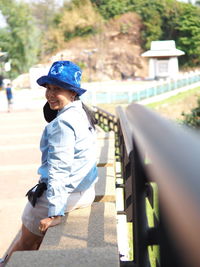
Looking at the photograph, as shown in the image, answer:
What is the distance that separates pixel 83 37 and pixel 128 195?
63.8 meters

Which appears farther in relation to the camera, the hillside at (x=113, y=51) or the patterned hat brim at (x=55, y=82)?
the hillside at (x=113, y=51)

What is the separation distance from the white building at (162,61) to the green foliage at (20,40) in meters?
14.0

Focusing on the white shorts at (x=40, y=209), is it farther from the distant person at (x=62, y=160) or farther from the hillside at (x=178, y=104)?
the hillside at (x=178, y=104)

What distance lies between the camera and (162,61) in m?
58.4

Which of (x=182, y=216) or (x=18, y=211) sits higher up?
(x=182, y=216)

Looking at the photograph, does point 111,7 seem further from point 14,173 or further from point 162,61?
point 14,173

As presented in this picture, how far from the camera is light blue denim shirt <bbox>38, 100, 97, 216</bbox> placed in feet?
7.34

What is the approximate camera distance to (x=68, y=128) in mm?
2307

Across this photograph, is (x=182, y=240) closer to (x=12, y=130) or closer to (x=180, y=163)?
(x=180, y=163)

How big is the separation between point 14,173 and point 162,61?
54024 mm

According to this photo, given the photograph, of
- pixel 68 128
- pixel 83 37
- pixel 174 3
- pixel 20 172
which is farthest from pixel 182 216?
pixel 83 37

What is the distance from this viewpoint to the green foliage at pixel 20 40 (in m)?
56.4

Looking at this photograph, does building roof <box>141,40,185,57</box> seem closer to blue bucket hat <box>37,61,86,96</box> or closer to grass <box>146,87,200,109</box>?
grass <box>146,87,200,109</box>

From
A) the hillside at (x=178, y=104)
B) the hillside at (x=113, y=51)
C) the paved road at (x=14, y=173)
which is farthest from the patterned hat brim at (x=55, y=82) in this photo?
the hillside at (x=113, y=51)
